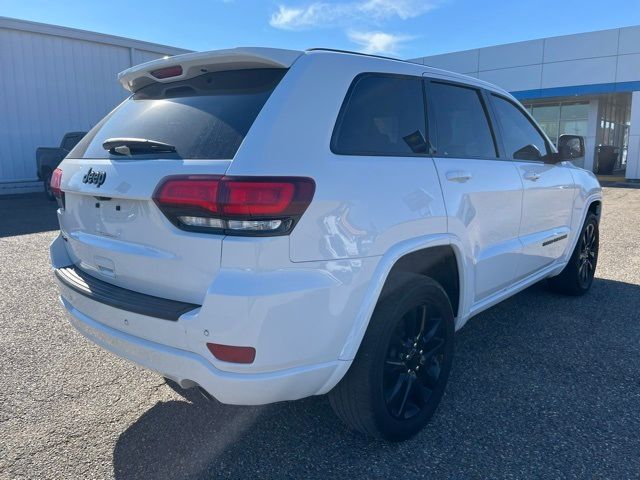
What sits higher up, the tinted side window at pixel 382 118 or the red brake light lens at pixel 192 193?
the tinted side window at pixel 382 118

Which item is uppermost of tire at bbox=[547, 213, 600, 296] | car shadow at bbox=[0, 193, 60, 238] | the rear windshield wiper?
the rear windshield wiper

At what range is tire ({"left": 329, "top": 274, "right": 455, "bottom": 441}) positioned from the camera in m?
2.43

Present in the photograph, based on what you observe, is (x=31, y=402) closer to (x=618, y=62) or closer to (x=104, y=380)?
(x=104, y=380)

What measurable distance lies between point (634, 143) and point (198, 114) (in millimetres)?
21021

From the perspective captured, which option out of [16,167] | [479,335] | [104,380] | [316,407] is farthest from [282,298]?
Answer: [16,167]

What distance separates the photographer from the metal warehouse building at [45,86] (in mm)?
14836

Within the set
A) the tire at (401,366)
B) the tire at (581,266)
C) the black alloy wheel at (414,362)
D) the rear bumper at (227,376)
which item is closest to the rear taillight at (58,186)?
the rear bumper at (227,376)

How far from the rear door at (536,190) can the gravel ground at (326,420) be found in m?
0.65

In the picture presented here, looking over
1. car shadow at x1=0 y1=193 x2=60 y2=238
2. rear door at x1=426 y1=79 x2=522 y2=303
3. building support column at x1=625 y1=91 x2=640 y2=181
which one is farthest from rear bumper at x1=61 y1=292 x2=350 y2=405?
building support column at x1=625 y1=91 x2=640 y2=181

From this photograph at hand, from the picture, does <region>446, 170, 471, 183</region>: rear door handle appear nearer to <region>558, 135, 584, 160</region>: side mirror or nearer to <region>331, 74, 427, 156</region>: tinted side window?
<region>331, 74, 427, 156</region>: tinted side window

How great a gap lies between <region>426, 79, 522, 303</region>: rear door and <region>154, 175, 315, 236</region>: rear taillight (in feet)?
3.55

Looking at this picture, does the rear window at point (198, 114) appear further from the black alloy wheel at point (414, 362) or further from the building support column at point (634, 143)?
the building support column at point (634, 143)

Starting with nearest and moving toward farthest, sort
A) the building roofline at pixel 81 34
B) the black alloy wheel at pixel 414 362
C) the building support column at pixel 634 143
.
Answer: the black alloy wheel at pixel 414 362
the building roofline at pixel 81 34
the building support column at pixel 634 143

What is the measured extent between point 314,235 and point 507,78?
2314 cm
